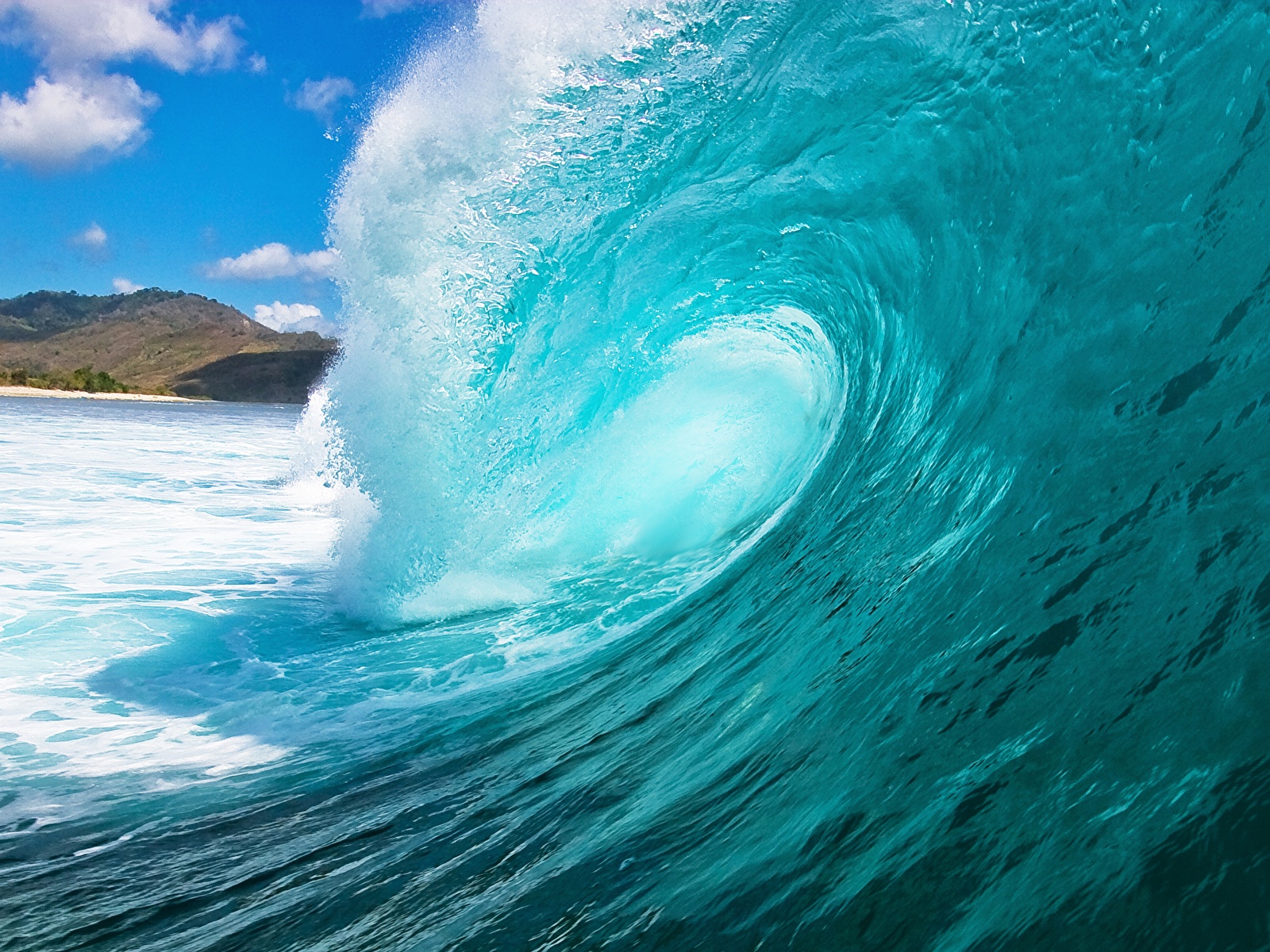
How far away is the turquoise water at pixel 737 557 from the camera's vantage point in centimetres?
244

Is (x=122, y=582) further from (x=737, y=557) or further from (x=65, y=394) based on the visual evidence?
(x=65, y=394)

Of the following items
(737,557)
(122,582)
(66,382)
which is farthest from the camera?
(66,382)

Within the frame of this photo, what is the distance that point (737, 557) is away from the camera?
25.2 ft

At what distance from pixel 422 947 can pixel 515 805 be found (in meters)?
1.11

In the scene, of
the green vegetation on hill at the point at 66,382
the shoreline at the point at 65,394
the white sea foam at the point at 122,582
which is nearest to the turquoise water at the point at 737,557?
the white sea foam at the point at 122,582

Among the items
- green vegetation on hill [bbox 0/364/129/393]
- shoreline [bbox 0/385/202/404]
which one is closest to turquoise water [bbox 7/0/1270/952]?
shoreline [bbox 0/385/202/404]

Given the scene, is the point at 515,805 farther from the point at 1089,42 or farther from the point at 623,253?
the point at 623,253

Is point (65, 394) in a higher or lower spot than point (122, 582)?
higher

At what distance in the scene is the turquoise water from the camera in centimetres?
244

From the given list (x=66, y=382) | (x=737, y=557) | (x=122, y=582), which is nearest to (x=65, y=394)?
(x=66, y=382)

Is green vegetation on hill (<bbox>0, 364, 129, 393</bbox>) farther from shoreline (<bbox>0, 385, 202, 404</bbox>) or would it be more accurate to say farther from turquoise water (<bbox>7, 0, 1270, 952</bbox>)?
turquoise water (<bbox>7, 0, 1270, 952</bbox>)

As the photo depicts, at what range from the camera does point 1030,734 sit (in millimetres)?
2559

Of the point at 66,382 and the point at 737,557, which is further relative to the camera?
the point at 66,382

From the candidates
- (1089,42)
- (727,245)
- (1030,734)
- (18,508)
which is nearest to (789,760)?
(1030,734)
